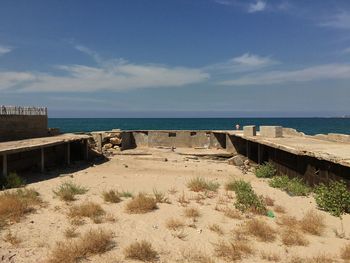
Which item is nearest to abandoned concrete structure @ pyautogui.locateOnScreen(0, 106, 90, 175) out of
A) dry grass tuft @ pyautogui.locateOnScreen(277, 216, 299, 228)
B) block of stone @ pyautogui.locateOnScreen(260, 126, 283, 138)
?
dry grass tuft @ pyautogui.locateOnScreen(277, 216, 299, 228)

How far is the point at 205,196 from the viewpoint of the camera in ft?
42.0

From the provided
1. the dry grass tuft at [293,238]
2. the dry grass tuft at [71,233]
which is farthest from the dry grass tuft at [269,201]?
the dry grass tuft at [71,233]

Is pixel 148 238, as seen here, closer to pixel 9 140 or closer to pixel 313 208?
pixel 313 208

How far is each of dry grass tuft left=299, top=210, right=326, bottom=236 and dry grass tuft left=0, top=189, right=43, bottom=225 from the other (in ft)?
23.9

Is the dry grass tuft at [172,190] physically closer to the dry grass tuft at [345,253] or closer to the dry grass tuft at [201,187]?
the dry grass tuft at [201,187]

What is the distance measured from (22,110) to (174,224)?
1547 cm

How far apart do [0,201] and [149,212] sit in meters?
4.27

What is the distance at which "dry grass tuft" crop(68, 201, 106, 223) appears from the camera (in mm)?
9891

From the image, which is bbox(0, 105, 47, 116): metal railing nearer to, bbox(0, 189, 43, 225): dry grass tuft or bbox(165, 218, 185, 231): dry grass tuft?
bbox(0, 189, 43, 225): dry grass tuft

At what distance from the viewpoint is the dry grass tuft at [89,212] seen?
9891 mm

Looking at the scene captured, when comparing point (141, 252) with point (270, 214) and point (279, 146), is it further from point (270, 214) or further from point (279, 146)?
point (279, 146)

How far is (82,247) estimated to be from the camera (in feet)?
24.9

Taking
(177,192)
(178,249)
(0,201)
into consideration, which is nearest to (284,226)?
(178,249)

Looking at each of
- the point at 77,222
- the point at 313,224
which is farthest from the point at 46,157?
the point at 313,224
